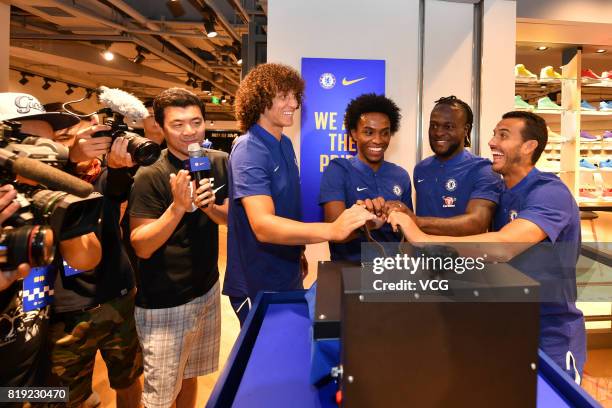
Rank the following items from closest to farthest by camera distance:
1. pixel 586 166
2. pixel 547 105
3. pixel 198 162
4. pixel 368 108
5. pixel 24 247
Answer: pixel 24 247 < pixel 198 162 < pixel 368 108 < pixel 547 105 < pixel 586 166

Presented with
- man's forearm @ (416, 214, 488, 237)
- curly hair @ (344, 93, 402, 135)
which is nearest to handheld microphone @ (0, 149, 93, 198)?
man's forearm @ (416, 214, 488, 237)

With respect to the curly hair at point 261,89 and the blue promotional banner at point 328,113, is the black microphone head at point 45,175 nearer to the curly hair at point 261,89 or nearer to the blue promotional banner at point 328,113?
the curly hair at point 261,89

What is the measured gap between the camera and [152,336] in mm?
1842

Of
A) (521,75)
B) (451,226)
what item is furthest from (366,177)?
(521,75)

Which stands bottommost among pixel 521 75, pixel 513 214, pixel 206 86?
pixel 513 214

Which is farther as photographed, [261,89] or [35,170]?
[261,89]

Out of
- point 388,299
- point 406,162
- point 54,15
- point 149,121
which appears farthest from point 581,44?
point 54,15

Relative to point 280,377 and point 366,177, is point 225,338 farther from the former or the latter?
point 280,377

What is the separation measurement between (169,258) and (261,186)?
63 cm

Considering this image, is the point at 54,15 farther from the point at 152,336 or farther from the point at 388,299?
the point at 388,299

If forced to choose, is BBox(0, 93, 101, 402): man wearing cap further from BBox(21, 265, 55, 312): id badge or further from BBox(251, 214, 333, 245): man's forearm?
BBox(251, 214, 333, 245): man's forearm

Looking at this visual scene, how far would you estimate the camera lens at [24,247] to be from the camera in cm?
98

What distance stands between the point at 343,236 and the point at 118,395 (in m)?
1.67

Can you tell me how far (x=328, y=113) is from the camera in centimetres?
343
